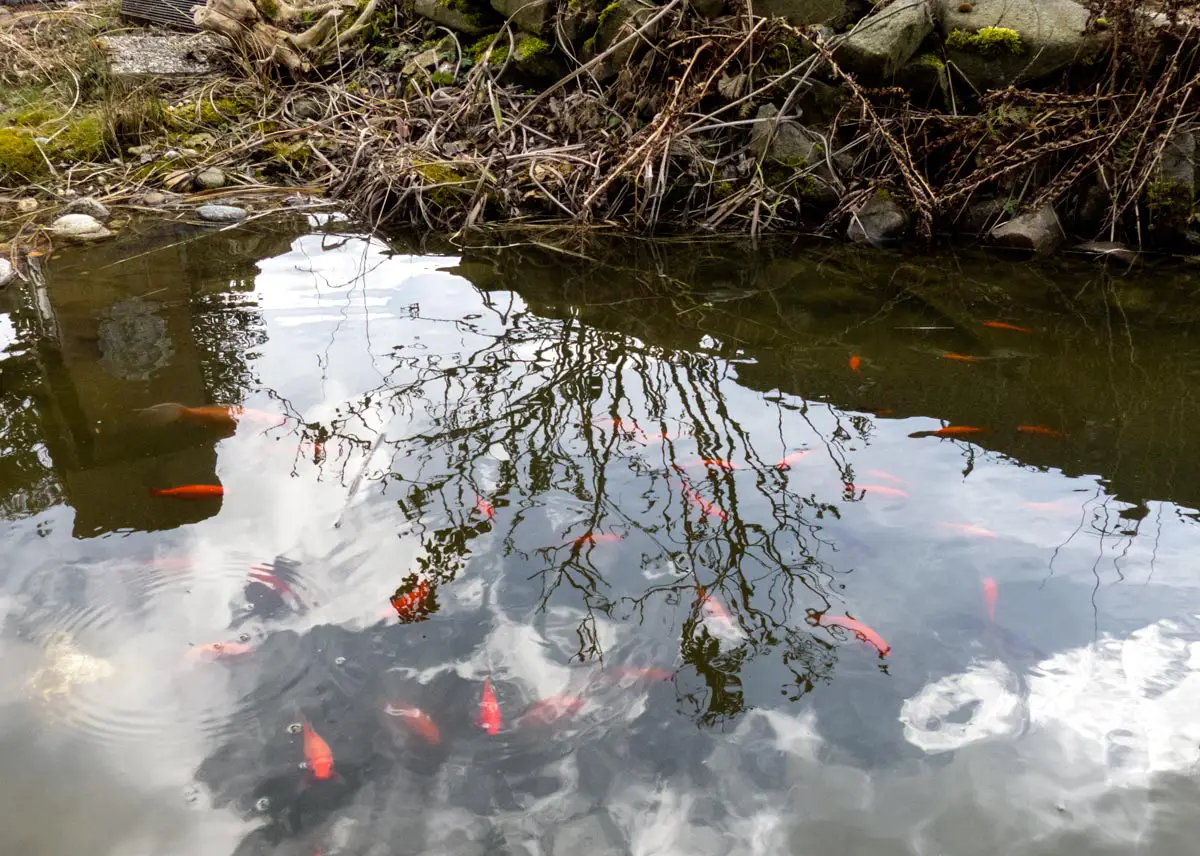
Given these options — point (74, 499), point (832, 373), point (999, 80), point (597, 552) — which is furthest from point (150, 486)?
point (999, 80)

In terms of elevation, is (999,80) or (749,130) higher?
(999,80)

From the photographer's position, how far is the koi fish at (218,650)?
2236 mm

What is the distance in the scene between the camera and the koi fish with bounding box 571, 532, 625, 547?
269 centimetres

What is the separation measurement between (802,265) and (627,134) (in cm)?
172

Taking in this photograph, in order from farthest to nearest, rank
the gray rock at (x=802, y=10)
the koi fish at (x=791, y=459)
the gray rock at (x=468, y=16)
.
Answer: the gray rock at (x=468, y=16), the gray rock at (x=802, y=10), the koi fish at (x=791, y=459)

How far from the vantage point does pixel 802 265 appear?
216 inches

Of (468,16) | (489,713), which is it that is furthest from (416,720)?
(468,16)

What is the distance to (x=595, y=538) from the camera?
8.89 feet

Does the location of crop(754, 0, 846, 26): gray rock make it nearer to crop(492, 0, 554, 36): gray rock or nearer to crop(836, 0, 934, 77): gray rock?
crop(836, 0, 934, 77): gray rock

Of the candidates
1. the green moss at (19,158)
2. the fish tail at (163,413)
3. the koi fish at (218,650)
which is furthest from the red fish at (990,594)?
the green moss at (19,158)

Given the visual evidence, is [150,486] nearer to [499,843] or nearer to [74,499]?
[74,499]

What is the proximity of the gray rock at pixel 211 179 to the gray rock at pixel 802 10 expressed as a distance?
173 inches

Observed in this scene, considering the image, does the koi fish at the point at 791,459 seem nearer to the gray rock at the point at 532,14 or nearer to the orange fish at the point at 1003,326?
the orange fish at the point at 1003,326

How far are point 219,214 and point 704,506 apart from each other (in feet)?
16.6
